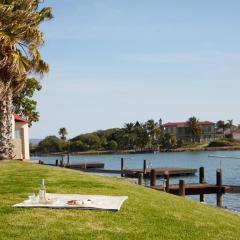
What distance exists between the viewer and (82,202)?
1455 cm

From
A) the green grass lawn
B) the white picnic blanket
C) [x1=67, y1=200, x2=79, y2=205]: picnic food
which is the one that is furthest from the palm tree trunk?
[x1=67, y1=200, x2=79, y2=205]: picnic food

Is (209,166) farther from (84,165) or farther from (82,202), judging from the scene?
(82,202)

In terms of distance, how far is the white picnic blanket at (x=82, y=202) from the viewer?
46.3 feet

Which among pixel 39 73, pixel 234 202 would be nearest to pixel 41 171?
pixel 39 73

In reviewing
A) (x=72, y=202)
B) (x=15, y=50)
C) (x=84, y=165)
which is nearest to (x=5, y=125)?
(x=15, y=50)

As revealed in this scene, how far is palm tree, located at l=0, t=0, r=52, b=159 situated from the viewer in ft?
87.1

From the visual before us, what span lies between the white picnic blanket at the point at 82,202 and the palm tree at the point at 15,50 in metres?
12.5

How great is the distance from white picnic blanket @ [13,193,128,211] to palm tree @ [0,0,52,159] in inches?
491

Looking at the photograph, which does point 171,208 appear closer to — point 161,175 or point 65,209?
point 65,209

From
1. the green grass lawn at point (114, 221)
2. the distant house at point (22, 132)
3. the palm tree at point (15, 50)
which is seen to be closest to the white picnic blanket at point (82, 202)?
the green grass lawn at point (114, 221)

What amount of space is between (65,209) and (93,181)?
6.93m

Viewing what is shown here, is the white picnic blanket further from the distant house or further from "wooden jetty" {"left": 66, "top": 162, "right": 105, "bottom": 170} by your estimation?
"wooden jetty" {"left": 66, "top": 162, "right": 105, "bottom": 170}

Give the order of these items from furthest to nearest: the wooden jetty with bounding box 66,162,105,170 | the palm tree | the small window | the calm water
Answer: the wooden jetty with bounding box 66,162,105,170, the small window, the calm water, the palm tree

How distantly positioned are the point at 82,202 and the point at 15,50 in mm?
15385
